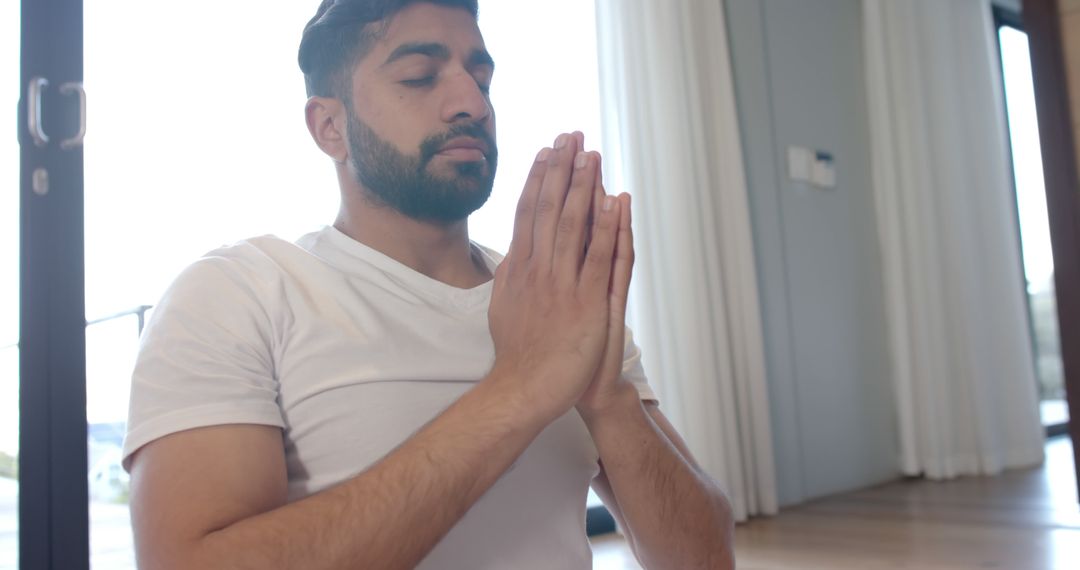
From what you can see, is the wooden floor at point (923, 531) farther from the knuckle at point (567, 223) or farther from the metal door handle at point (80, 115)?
the knuckle at point (567, 223)

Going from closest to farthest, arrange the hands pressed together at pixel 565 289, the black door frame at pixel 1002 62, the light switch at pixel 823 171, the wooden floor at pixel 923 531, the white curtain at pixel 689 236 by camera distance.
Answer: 1. the hands pressed together at pixel 565 289
2. the wooden floor at pixel 923 531
3. the white curtain at pixel 689 236
4. the light switch at pixel 823 171
5. the black door frame at pixel 1002 62

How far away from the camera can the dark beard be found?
107 cm

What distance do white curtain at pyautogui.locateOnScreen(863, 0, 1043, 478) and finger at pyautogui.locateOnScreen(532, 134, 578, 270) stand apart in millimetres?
3549

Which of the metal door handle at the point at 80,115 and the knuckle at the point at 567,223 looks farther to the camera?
the metal door handle at the point at 80,115

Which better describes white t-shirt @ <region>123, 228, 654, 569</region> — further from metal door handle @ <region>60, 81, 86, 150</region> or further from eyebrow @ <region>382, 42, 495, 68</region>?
metal door handle @ <region>60, 81, 86, 150</region>

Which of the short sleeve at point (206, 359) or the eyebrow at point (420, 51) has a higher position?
the eyebrow at point (420, 51)

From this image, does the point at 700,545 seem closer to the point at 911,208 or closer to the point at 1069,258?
the point at 1069,258

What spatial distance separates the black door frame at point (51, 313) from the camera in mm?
2014

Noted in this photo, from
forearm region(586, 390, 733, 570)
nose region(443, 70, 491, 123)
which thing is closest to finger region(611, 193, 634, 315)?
forearm region(586, 390, 733, 570)

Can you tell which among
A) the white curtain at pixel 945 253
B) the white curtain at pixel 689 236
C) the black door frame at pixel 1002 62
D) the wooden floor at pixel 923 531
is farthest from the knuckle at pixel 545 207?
the black door frame at pixel 1002 62

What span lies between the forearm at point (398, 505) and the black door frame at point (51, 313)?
147 centimetres

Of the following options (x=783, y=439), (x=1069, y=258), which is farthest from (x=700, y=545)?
(x=783, y=439)

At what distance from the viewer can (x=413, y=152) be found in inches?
42.3

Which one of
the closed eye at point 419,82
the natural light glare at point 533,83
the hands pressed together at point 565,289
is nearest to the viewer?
the hands pressed together at point 565,289
